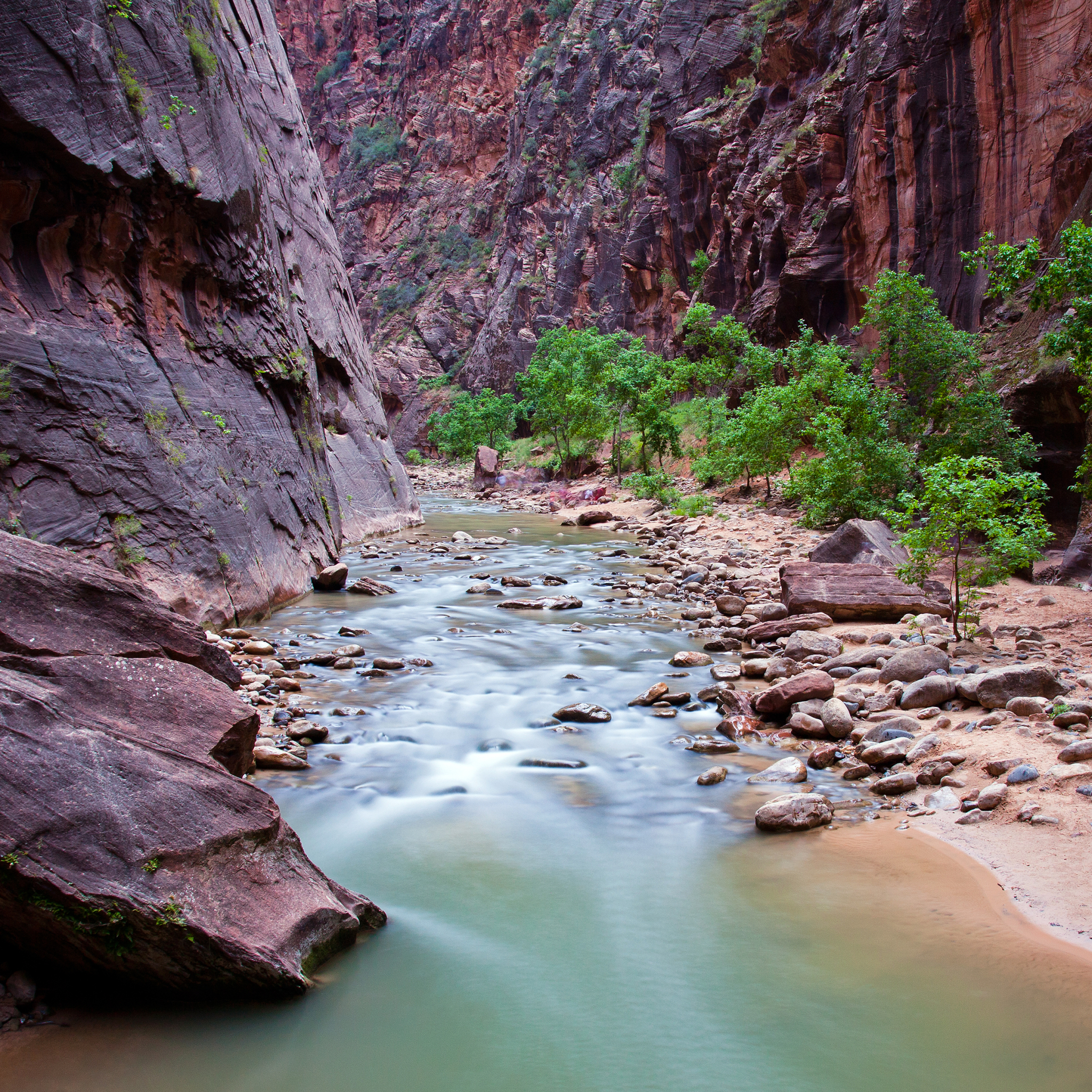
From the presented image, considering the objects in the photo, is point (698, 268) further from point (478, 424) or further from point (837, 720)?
point (837, 720)

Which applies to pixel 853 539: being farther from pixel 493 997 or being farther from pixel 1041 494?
pixel 493 997

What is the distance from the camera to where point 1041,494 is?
448 inches

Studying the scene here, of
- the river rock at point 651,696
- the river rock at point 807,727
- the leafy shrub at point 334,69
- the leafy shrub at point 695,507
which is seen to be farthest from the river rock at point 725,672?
the leafy shrub at point 334,69

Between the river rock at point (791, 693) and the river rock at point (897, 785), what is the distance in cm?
146

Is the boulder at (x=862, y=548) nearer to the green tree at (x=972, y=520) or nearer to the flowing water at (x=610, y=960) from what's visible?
the green tree at (x=972, y=520)

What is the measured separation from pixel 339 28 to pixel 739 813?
11141 cm

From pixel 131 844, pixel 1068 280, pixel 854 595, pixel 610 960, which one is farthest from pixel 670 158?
pixel 131 844

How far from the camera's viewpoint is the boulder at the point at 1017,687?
19.2 feet

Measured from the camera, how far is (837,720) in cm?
613

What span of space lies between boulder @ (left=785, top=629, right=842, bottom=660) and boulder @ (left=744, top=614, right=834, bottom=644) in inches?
19.8

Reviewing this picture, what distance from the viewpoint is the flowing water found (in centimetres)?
291

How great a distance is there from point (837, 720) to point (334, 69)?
337 feet

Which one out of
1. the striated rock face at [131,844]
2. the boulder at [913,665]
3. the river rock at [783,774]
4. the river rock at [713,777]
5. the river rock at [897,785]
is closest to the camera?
the striated rock face at [131,844]

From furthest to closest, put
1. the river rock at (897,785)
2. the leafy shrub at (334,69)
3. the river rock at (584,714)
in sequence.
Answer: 1. the leafy shrub at (334,69)
2. the river rock at (584,714)
3. the river rock at (897,785)
